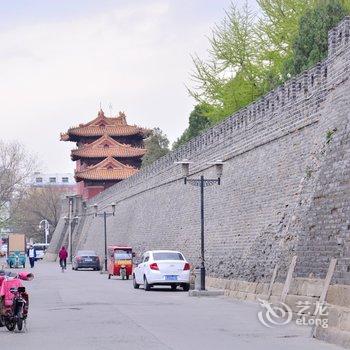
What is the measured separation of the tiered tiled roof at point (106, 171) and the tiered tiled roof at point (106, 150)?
174 centimetres

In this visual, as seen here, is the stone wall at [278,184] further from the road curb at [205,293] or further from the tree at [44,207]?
the tree at [44,207]

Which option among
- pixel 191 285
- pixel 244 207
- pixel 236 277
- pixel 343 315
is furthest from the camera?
pixel 191 285

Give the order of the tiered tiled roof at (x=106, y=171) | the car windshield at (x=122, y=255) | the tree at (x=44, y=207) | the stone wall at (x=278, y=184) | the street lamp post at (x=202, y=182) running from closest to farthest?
the stone wall at (x=278, y=184) < the street lamp post at (x=202, y=182) < the car windshield at (x=122, y=255) < the tiered tiled roof at (x=106, y=171) < the tree at (x=44, y=207)

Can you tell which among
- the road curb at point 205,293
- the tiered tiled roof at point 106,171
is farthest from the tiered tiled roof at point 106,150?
the road curb at point 205,293

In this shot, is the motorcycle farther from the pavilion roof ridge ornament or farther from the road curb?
the pavilion roof ridge ornament

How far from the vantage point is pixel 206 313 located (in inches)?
785

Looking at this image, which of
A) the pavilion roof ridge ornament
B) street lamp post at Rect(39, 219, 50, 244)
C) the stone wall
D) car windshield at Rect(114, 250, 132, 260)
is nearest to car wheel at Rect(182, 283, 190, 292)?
the stone wall

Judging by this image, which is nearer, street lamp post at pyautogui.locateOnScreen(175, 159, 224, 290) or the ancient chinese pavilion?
street lamp post at pyautogui.locateOnScreen(175, 159, 224, 290)

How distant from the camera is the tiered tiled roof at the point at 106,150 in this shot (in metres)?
89.6

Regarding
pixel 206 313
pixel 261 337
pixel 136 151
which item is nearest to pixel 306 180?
pixel 206 313

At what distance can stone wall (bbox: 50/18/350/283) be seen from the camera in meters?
18.4

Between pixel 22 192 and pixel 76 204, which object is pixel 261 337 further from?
pixel 76 204

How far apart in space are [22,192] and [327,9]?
4097 cm

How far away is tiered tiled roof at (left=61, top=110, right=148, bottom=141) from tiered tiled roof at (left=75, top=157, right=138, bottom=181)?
4.86m
